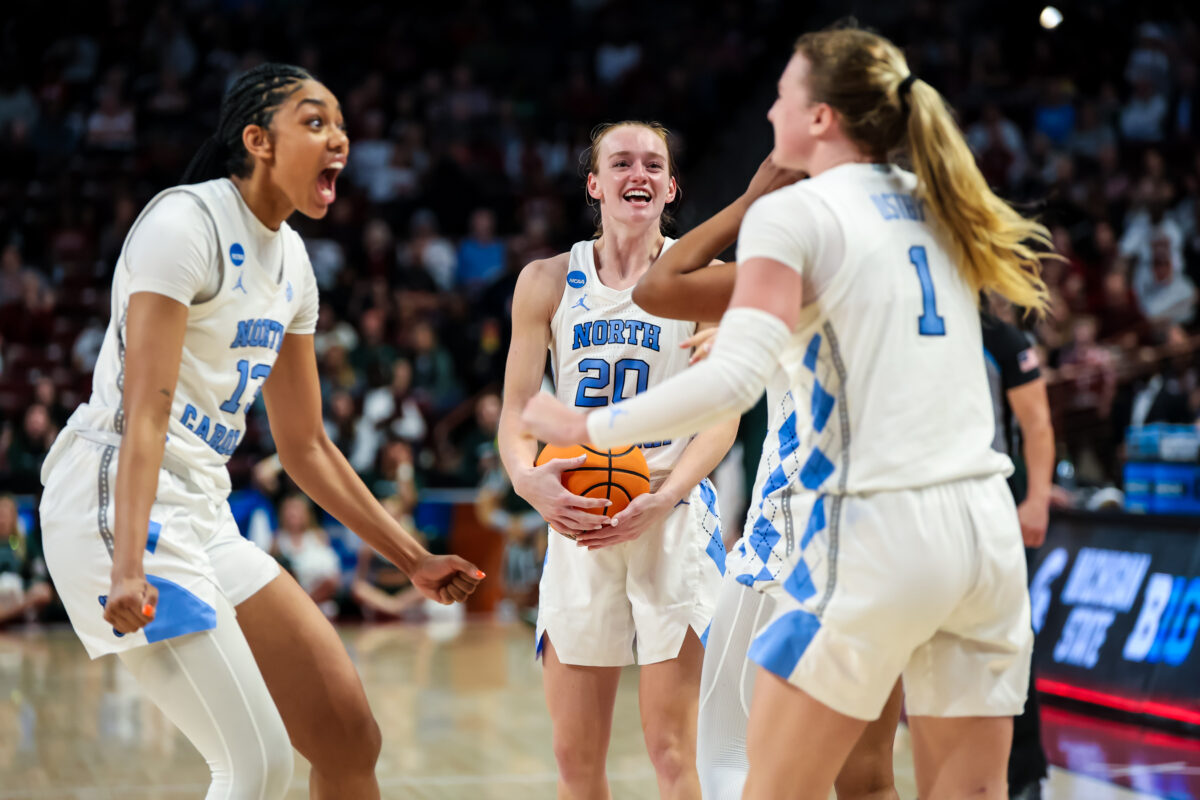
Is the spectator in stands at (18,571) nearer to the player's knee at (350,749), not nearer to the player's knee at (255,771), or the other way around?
the player's knee at (350,749)

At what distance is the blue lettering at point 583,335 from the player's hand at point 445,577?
0.68 meters

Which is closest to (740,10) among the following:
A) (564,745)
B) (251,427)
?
(251,427)

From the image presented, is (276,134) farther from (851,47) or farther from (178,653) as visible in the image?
(851,47)

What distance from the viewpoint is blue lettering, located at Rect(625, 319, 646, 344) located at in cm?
361

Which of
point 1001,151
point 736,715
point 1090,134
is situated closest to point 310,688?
point 736,715

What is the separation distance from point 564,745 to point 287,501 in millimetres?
7749

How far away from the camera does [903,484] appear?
2.26 meters

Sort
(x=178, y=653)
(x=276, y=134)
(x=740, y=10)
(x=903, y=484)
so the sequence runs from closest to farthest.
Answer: (x=903, y=484)
(x=178, y=653)
(x=276, y=134)
(x=740, y=10)

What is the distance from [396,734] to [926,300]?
4.84 metres

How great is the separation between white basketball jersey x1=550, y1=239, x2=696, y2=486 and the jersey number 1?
133 centimetres

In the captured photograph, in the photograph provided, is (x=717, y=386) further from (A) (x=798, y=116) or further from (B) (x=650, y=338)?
(B) (x=650, y=338)

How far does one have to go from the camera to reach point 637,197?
11.8 ft

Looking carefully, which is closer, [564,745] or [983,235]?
[983,235]

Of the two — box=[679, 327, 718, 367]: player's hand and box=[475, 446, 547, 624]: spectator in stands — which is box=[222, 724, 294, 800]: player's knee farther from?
box=[475, 446, 547, 624]: spectator in stands
